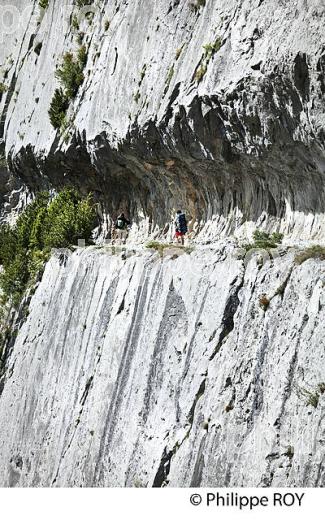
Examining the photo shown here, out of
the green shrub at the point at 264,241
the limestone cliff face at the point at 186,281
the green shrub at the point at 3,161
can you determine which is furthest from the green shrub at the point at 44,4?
the green shrub at the point at 264,241

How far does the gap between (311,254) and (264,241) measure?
3.12 metres

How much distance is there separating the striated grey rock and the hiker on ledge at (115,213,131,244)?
2.67m

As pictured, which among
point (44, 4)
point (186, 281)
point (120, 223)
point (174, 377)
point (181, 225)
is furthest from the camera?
point (44, 4)

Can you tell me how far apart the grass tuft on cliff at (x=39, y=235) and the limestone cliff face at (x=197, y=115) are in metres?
0.90

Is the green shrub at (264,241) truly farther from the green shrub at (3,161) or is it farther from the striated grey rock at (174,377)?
the green shrub at (3,161)

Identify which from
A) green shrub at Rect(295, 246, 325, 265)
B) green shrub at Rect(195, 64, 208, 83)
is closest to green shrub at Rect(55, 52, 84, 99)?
green shrub at Rect(195, 64, 208, 83)

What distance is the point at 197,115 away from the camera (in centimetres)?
1970

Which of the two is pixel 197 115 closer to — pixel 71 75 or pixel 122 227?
pixel 122 227

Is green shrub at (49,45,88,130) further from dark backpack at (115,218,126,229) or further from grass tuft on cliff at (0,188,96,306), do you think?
dark backpack at (115,218,126,229)

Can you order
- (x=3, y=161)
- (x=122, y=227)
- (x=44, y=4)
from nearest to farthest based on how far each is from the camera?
(x=122, y=227), (x=44, y=4), (x=3, y=161)

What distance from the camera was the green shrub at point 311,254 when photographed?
13845 mm

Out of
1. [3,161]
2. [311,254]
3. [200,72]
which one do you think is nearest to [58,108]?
[3,161]

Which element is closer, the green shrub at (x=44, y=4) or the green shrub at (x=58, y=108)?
the green shrub at (x=58, y=108)

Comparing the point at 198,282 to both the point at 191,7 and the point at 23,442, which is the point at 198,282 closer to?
the point at 191,7
